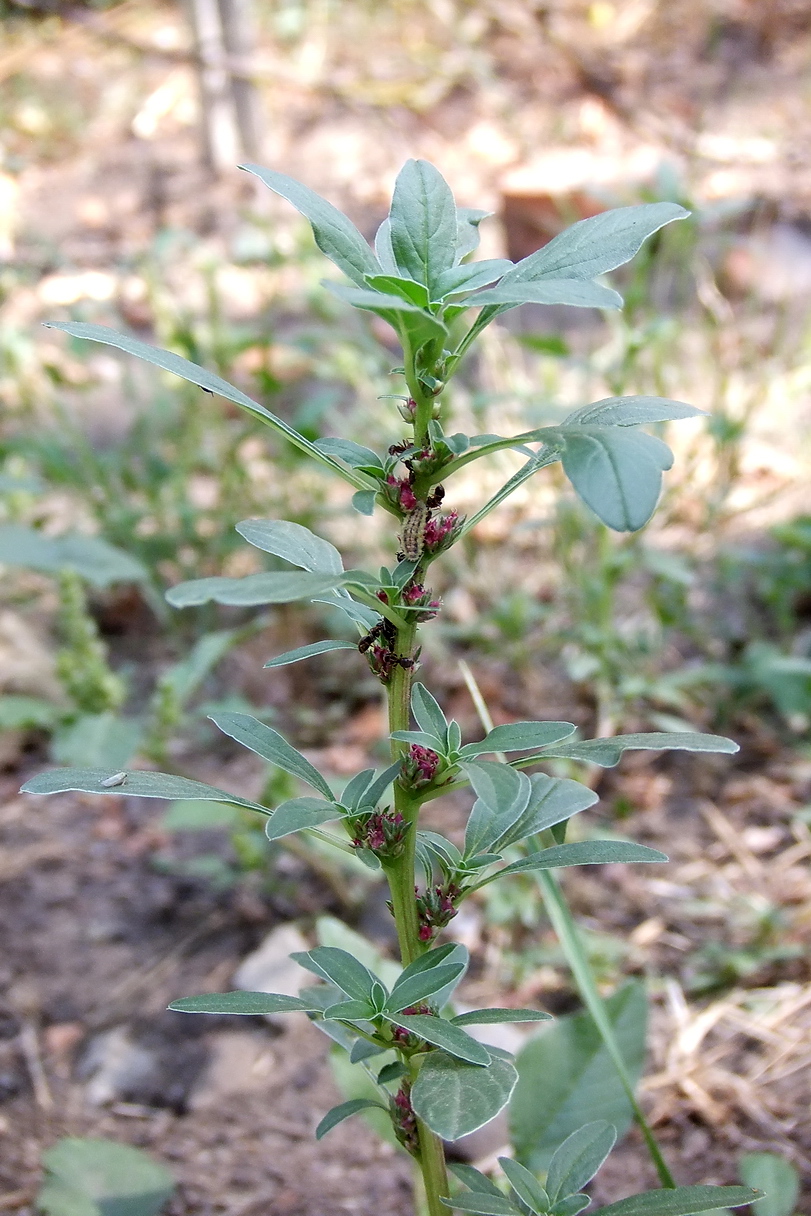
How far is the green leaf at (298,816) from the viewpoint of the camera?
62 centimetres

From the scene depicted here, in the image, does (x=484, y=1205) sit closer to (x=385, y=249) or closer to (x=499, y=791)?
(x=499, y=791)

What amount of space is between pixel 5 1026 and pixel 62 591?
2.23 feet

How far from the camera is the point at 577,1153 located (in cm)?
77

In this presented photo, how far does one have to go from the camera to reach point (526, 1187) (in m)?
0.74

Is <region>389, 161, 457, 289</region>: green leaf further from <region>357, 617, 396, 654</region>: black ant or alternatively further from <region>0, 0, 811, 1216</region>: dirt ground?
<region>0, 0, 811, 1216</region>: dirt ground

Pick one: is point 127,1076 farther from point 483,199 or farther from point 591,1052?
point 483,199

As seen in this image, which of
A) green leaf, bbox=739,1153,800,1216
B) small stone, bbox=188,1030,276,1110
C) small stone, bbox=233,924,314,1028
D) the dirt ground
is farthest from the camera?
small stone, bbox=233,924,314,1028

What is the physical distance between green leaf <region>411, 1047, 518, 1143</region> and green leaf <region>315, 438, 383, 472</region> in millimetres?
402

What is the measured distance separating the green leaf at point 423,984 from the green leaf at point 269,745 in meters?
0.14

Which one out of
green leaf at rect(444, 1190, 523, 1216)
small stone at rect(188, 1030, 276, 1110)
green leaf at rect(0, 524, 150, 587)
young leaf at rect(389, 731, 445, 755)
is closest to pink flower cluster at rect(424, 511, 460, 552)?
young leaf at rect(389, 731, 445, 755)

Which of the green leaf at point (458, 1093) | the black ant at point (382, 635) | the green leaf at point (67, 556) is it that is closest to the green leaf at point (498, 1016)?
the green leaf at point (458, 1093)

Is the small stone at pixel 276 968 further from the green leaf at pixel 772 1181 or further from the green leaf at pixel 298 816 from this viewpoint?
the green leaf at pixel 298 816

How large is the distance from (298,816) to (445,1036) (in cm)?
17

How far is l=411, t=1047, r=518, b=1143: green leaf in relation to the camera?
23.5 inches
